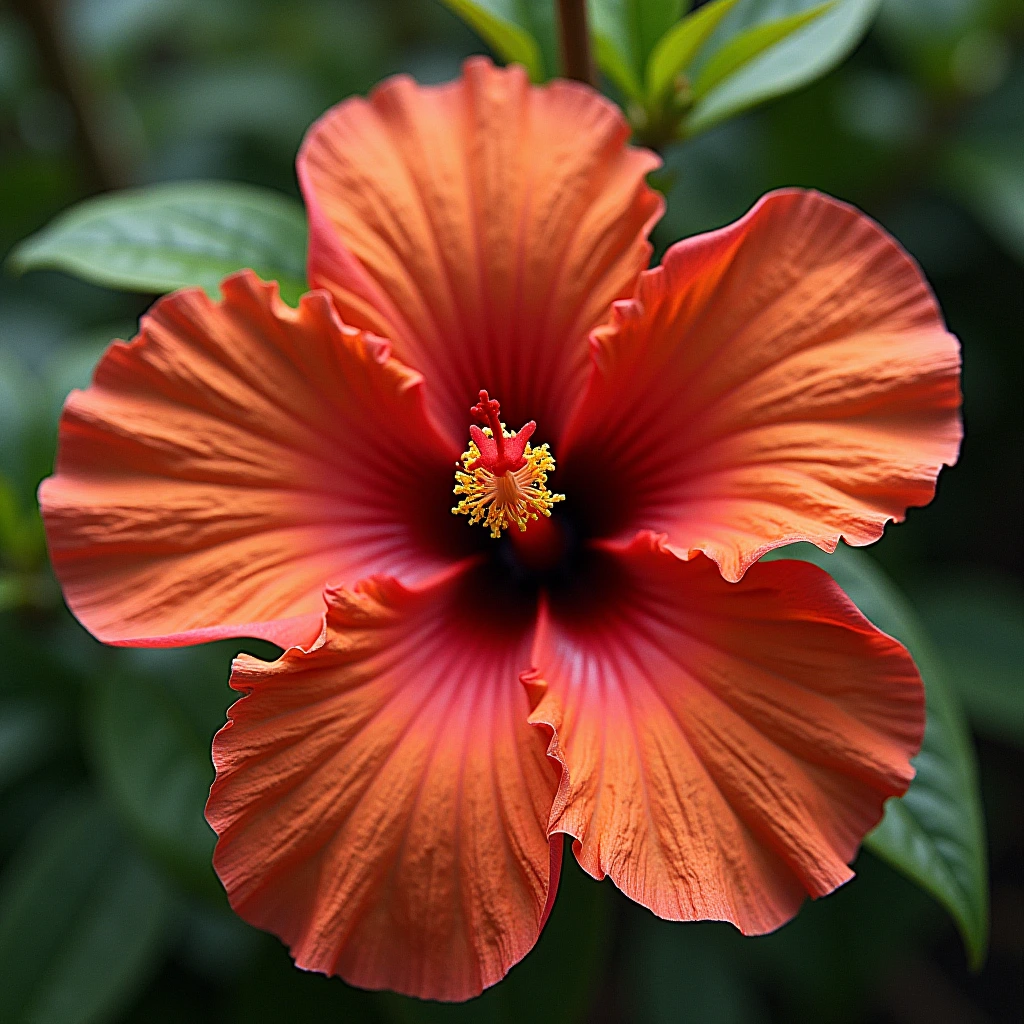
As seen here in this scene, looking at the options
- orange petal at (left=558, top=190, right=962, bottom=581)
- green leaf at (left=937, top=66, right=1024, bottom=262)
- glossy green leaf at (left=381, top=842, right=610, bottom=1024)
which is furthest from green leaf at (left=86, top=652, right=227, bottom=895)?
green leaf at (left=937, top=66, right=1024, bottom=262)

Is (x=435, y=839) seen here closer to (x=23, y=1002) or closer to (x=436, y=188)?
(x=436, y=188)

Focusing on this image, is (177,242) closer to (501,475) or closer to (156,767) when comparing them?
(501,475)

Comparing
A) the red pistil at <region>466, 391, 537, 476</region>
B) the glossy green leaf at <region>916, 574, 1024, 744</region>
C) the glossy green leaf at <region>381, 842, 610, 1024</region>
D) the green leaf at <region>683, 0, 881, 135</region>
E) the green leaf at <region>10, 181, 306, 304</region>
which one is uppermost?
the green leaf at <region>683, 0, 881, 135</region>

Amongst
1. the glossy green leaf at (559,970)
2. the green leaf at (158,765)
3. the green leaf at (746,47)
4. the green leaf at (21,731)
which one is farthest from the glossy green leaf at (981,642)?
the green leaf at (21,731)

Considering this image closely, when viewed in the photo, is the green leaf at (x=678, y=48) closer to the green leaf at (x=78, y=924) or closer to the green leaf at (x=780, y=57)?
the green leaf at (x=780, y=57)

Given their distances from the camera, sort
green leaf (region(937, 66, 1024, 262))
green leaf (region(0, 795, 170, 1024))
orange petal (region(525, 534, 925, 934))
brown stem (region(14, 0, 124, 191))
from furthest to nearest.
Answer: brown stem (region(14, 0, 124, 191))
green leaf (region(937, 66, 1024, 262))
green leaf (region(0, 795, 170, 1024))
orange petal (region(525, 534, 925, 934))

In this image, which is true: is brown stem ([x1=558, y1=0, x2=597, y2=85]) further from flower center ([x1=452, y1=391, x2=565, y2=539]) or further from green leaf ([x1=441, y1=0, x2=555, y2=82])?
flower center ([x1=452, y1=391, x2=565, y2=539])

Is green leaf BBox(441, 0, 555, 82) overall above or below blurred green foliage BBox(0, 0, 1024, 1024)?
above
